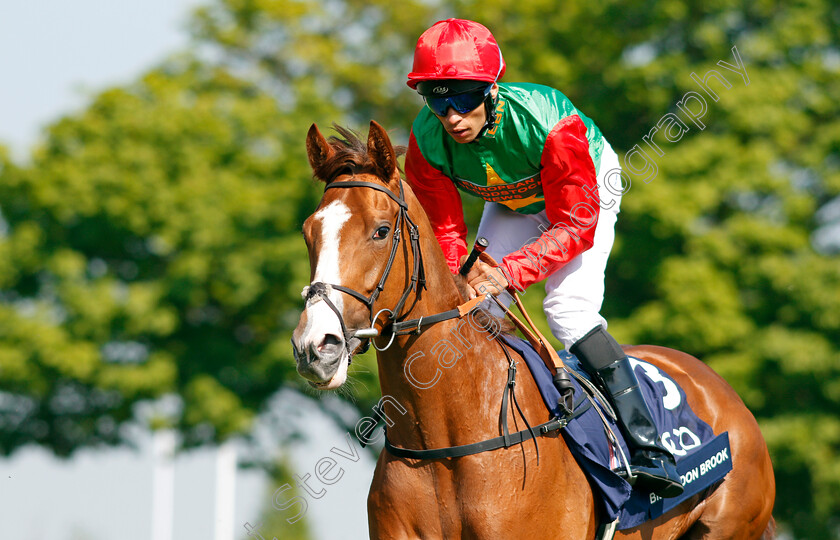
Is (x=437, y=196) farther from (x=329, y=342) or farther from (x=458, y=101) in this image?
(x=329, y=342)

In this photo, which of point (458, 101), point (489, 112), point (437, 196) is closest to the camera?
point (458, 101)

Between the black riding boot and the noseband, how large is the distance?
40.6 inches

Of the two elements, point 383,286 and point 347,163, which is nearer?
point 383,286

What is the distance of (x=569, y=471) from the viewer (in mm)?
3875

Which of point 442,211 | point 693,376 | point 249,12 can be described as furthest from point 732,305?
point 249,12

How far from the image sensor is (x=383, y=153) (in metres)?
3.64

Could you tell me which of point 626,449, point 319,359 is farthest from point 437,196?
point 319,359

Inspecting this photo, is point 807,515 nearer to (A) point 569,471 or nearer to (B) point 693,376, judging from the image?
(B) point 693,376

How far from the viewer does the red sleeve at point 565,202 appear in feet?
13.5

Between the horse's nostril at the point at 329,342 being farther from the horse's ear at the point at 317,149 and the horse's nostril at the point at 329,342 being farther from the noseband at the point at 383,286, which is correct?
the horse's ear at the point at 317,149

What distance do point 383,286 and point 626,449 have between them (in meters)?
1.53

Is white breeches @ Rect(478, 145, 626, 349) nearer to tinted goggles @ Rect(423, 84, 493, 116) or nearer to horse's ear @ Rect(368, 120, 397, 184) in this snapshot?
tinted goggles @ Rect(423, 84, 493, 116)

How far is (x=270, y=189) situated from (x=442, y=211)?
13.4 meters

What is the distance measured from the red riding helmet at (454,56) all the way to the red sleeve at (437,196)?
19.3 inches
